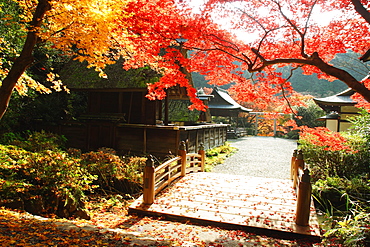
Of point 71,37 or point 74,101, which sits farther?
point 74,101

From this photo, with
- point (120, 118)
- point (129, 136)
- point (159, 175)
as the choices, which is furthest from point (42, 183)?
point (120, 118)

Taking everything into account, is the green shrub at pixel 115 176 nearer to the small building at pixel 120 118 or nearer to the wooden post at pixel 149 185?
the wooden post at pixel 149 185

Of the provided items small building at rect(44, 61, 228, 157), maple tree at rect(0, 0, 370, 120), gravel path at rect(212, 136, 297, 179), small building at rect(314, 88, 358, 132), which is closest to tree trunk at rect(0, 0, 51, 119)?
maple tree at rect(0, 0, 370, 120)

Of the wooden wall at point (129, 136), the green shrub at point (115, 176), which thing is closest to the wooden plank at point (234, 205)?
the green shrub at point (115, 176)

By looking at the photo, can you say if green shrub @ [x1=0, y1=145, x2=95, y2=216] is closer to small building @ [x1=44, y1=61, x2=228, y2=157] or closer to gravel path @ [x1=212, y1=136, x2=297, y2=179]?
small building @ [x1=44, y1=61, x2=228, y2=157]

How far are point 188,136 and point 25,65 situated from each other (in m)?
8.08

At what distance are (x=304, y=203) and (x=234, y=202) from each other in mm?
1538

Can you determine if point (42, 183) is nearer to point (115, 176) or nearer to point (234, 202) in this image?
point (115, 176)

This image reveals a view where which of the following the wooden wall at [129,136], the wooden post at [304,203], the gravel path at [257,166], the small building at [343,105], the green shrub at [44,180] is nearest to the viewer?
the green shrub at [44,180]

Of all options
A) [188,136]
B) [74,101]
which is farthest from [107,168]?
[74,101]

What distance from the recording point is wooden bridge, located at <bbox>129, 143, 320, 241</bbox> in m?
4.72

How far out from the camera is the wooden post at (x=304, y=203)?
4.72 m

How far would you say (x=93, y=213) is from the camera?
5.52 meters

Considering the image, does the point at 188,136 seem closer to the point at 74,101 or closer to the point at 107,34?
the point at 74,101
